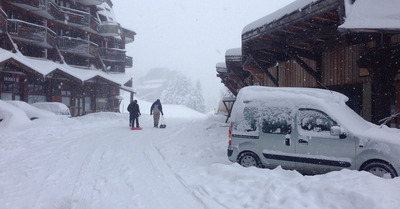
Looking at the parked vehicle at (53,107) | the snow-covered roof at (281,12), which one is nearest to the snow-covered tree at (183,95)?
the parked vehicle at (53,107)

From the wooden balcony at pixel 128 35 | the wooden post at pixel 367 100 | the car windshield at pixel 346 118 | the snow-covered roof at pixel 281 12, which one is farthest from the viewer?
the wooden balcony at pixel 128 35

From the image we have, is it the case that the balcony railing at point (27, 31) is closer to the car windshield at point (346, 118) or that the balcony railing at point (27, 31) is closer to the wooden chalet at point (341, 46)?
the wooden chalet at point (341, 46)

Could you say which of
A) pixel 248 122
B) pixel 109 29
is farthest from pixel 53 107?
pixel 248 122

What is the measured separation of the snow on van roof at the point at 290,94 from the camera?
6359 mm

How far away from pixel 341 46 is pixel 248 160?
537 centimetres

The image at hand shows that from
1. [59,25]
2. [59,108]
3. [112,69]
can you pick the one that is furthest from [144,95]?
[59,108]

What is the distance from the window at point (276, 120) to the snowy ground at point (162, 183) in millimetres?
991

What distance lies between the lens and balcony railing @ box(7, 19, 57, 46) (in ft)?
68.9

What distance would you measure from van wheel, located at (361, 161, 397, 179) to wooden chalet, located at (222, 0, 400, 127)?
2280 millimetres

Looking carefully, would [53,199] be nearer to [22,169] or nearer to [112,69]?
[22,169]

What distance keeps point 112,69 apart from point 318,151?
32.0 metres

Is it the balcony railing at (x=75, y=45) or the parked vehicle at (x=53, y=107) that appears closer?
the parked vehicle at (x=53, y=107)

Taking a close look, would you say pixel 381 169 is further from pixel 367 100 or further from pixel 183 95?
pixel 183 95

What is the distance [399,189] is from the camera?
3.92 meters
